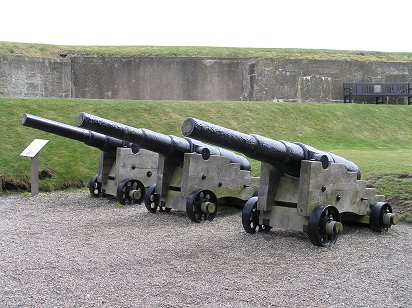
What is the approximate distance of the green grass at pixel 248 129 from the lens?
12.2 m

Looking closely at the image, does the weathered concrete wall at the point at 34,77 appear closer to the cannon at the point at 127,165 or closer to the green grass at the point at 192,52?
the green grass at the point at 192,52

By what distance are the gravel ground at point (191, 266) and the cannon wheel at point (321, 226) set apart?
13 cm

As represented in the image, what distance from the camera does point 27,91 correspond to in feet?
67.2

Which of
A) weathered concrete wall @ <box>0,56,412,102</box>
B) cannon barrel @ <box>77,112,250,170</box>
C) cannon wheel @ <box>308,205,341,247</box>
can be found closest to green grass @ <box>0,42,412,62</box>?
weathered concrete wall @ <box>0,56,412,102</box>

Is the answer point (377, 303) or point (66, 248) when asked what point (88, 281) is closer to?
point (66, 248)

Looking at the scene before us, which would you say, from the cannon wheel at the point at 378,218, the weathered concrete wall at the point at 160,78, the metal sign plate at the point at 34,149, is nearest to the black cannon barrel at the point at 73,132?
the metal sign plate at the point at 34,149

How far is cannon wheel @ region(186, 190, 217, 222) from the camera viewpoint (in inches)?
342

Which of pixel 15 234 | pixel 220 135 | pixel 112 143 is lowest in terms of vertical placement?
pixel 15 234

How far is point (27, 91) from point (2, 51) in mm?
1462

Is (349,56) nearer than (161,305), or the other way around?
(161,305)

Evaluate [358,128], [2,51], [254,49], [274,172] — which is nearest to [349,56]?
[254,49]

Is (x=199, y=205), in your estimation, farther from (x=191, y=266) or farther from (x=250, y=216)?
(x=191, y=266)

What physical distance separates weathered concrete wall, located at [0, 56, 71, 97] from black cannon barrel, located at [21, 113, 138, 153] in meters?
10.3

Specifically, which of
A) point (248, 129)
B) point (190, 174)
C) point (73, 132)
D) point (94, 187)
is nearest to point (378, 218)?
point (190, 174)
